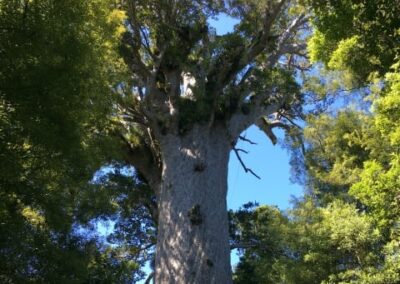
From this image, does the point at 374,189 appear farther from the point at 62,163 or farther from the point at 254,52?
the point at 254,52

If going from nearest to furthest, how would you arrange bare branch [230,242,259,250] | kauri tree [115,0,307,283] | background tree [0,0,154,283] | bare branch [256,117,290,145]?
background tree [0,0,154,283] → kauri tree [115,0,307,283] → bare branch [230,242,259,250] → bare branch [256,117,290,145]

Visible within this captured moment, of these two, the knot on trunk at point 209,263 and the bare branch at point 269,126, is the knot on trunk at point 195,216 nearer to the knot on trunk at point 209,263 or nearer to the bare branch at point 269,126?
the knot on trunk at point 209,263

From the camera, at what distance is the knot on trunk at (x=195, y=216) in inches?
292

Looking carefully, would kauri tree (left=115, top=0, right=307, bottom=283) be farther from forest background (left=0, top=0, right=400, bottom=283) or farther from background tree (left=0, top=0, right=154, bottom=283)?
background tree (left=0, top=0, right=154, bottom=283)

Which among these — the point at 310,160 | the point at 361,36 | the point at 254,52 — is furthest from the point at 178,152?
the point at 310,160

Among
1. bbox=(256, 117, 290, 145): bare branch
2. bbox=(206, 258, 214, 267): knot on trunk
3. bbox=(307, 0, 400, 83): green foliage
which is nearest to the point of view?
bbox=(307, 0, 400, 83): green foliage

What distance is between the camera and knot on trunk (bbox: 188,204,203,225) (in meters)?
7.41

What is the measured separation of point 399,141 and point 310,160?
13.5m

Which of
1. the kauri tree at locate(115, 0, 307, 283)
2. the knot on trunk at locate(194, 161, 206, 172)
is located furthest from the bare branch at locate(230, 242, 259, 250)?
the knot on trunk at locate(194, 161, 206, 172)

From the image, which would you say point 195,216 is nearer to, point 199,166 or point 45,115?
point 199,166

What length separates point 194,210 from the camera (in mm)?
7512

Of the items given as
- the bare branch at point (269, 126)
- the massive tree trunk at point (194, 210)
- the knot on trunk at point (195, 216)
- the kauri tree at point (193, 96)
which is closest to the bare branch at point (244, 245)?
the kauri tree at point (193, 96)

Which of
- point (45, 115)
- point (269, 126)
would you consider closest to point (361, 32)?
point (45, 115)

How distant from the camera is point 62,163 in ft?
17.0
